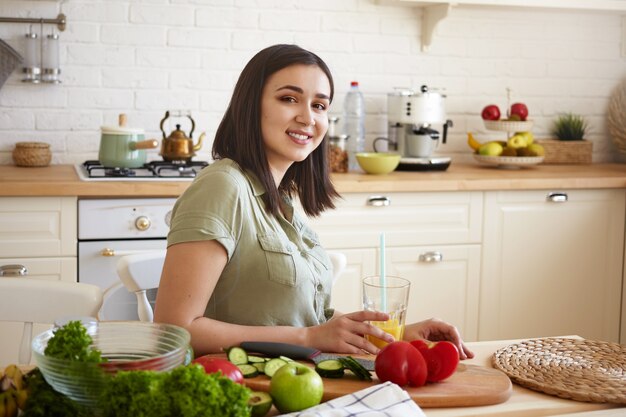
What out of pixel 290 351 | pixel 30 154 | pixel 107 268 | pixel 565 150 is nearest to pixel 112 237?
pixel 107 268

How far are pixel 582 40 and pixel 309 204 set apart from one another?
2699 millimetres

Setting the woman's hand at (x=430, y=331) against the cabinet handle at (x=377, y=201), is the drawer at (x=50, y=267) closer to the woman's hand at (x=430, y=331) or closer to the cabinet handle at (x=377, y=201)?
the cabinet handle at (x=377, y=201)

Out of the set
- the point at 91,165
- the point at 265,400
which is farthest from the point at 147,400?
the point at 91,165

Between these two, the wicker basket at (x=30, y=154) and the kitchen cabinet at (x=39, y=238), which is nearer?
the kitchen cabinet at (x=39, y=238)

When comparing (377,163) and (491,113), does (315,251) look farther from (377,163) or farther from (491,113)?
(491,113)

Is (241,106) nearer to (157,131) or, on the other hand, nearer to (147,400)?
(147,400)

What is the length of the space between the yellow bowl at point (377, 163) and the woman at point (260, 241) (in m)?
1.52

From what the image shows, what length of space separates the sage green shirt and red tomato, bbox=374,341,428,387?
17.5 inches

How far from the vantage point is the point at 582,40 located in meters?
4.33

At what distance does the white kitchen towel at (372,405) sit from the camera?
3.94 feet

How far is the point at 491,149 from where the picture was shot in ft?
12.8

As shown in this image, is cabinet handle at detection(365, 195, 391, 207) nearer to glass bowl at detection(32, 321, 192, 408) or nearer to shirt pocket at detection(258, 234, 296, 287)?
shirt pocket at detection(258, 234, 296, 287)

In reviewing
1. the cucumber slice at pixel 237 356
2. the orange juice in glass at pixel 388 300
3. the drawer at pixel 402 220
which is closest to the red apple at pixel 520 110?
the drawer at pixel 402 220

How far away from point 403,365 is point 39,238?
6.56ft
